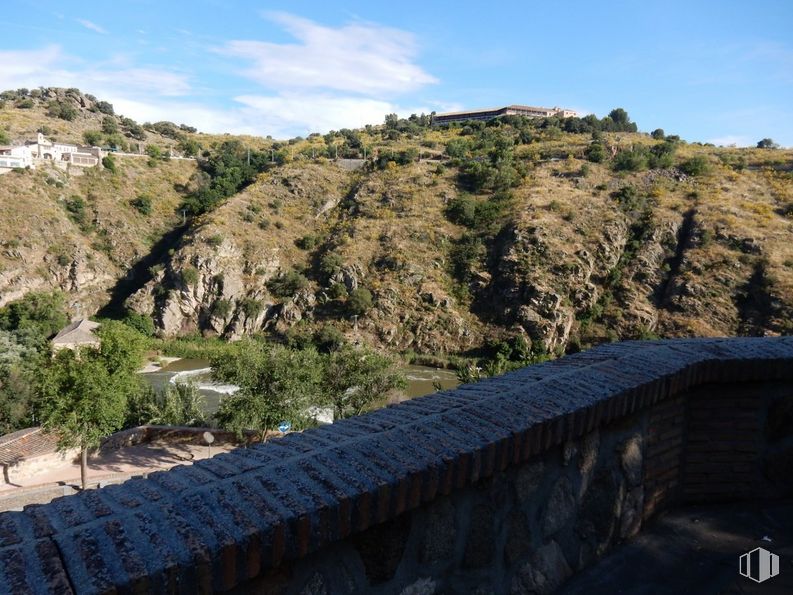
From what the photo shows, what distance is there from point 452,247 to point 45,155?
4192cm

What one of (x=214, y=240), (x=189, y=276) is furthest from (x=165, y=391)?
(x=214, y=240)

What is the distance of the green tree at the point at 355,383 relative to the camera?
21564 millimetres

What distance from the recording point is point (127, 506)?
1406 mm

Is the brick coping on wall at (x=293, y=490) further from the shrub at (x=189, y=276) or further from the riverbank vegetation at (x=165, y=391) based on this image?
the shrub at (x=189, y=276)

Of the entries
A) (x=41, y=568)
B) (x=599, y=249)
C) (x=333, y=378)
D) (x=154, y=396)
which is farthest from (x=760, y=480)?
(x=599, y=249)

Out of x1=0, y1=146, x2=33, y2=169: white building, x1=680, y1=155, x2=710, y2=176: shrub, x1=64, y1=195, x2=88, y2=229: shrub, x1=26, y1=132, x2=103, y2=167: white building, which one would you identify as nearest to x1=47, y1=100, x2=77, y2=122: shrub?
x1=26, y1=132, x2=103, y2=167: white building

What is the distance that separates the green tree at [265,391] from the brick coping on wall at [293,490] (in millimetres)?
16608

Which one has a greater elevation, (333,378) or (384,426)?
(384,426)

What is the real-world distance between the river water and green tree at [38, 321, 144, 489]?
12.1 metres

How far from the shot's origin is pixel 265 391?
18750mm

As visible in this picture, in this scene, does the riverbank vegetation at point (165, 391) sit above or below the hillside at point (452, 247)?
below

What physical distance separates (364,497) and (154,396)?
2192 centimetres

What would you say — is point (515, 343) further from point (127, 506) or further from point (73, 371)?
point (127, 506)

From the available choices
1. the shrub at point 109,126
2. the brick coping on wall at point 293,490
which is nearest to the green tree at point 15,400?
the brick coping on wall at point 293,490
